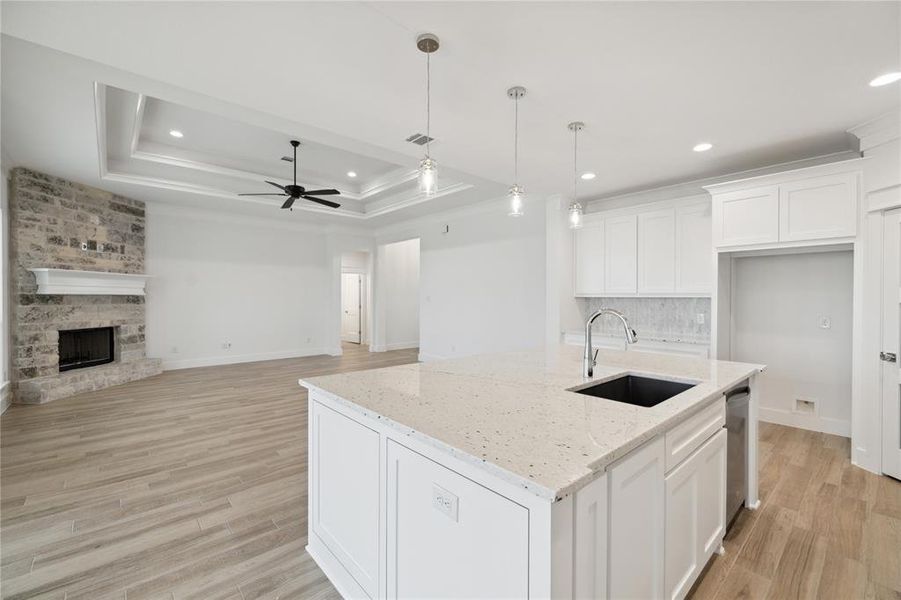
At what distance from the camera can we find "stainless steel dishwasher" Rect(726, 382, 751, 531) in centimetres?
210

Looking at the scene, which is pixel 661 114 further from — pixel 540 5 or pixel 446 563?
pixel 446 563

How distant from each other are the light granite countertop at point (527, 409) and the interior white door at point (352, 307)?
8552mm

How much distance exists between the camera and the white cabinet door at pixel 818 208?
10.4ft

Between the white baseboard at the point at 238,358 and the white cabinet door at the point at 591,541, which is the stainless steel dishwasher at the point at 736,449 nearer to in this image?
the white cabinet door at the point at 591,541

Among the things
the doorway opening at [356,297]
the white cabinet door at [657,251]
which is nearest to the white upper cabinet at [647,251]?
the white cabinet door at [657,251]

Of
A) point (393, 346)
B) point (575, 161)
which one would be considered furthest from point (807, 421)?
point (393, 346)

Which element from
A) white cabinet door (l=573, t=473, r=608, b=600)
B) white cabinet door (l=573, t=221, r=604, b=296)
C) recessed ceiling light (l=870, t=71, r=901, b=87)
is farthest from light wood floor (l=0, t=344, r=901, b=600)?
recessed ceiling light (l=870, t=71, r=901, b=87)

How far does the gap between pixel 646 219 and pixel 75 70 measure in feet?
17.2

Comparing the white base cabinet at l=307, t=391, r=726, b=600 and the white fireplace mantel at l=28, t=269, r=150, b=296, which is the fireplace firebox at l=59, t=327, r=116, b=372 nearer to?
the white fireplace mantel at l=28, t=269, r=150, b=296

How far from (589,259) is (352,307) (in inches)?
294

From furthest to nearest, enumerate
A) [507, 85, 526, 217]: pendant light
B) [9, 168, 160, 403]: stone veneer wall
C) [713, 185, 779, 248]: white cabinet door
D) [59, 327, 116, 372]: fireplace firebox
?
[59, 327, 116, 372]: fireplace firebox → [9, 168, 160, 403]: stone veneer wall → [713, 185, 779, 248]: white cabinet door → [507, 85, 526, 217]: pendant light

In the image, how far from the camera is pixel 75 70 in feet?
8.59

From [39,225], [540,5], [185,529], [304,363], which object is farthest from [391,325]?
[540,5]

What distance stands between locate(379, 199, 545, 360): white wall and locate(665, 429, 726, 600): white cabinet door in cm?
372
